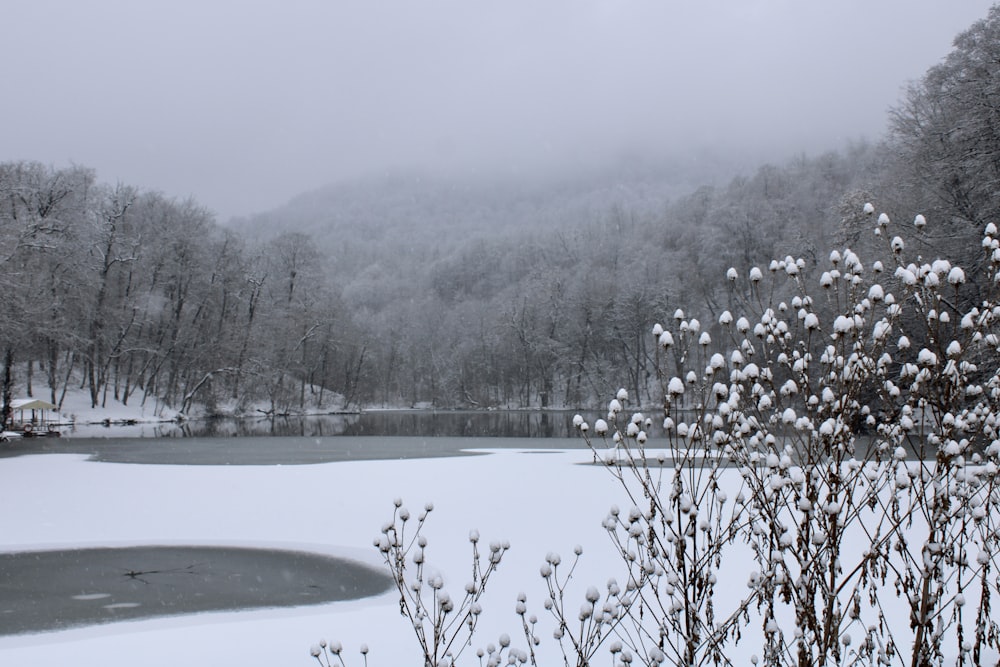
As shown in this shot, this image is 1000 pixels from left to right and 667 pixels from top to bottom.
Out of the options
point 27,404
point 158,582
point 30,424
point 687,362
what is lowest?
point 158,582

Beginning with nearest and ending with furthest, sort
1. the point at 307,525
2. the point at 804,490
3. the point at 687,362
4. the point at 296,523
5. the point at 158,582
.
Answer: the point at 804,490
the point at 687,362
the point at 158,582
the point at 307,525
the point at 296,523

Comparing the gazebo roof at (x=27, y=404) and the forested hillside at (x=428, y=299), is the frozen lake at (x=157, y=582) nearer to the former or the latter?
the forested hillside at (x=428, y=299)

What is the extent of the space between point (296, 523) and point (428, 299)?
284 feet

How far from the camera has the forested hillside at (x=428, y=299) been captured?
21016 mm

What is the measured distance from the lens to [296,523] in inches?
447

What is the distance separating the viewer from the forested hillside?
2102 cm

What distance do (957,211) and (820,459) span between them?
18109 mm

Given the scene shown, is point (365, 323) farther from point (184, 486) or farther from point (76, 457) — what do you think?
point (184, 486)

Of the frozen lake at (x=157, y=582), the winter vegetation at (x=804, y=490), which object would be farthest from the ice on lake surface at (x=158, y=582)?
the winter vegetation at (x=804, y=490)

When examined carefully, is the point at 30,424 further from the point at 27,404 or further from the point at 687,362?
the point at 687,362

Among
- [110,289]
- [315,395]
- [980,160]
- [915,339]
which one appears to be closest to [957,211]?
[980,160]

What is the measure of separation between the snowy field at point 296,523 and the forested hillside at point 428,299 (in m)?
8.50

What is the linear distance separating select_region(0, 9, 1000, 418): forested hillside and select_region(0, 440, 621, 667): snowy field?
27.9ft

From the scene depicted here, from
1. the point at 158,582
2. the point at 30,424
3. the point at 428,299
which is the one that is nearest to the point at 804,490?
the point at 158,582
